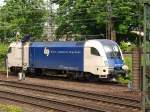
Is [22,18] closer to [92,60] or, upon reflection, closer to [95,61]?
[92,60]

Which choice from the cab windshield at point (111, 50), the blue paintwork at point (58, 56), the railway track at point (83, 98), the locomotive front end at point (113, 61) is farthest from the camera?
the blue paintwork at point (58, 56)

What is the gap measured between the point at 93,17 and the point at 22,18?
10712 millimetres

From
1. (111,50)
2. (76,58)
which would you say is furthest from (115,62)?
(76,58)

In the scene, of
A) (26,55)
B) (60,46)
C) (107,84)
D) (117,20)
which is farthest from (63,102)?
(117,20)

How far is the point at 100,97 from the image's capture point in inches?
803

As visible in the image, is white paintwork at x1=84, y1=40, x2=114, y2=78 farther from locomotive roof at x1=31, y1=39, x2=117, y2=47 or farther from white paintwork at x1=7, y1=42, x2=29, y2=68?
white paintwork at x1=7, y1=42, x2=29, y2=68

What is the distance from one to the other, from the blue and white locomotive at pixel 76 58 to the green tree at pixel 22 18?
27.8 m

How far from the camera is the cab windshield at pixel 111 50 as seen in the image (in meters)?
27.2

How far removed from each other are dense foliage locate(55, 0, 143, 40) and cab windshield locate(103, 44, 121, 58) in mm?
23946

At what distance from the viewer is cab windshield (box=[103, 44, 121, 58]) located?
2722cm

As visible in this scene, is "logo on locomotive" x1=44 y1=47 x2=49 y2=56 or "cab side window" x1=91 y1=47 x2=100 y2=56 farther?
"logo on locomotive" x1=44 y1=47 x2=49 y2=56

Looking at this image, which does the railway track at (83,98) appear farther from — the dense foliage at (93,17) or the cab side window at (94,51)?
the dense foliage at (93,17)

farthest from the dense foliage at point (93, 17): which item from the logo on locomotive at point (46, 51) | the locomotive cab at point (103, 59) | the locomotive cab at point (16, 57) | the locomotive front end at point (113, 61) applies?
the locomotive cab at point (103, 59)

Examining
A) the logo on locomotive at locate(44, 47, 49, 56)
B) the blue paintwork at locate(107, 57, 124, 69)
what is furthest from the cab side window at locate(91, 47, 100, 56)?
the logo on locomotive at locate(44, 47, 49, 56)
